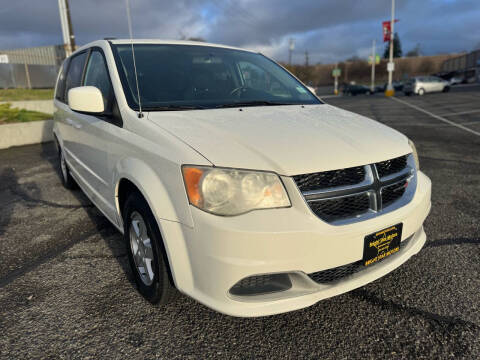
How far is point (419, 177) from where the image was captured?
2492 mm

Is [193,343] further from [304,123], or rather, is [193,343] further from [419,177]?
[419,177]

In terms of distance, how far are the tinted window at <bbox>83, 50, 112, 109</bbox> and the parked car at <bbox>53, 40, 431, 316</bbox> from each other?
62 millimetres

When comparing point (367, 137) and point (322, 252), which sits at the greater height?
point (367, 137)

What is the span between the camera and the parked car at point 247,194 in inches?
70.4

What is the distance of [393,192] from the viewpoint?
218cm

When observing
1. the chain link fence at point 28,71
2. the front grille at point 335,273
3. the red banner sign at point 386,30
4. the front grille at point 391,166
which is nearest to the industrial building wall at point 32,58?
the chain link fence at point 28,71

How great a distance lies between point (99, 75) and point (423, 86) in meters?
31.8

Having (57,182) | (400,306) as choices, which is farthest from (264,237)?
(57,182)

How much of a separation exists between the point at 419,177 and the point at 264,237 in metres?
1.35

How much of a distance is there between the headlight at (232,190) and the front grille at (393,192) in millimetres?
642

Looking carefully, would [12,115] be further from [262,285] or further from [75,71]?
[262,285]

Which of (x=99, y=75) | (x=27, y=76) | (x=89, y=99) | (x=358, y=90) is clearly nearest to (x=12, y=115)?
(x=99, y=75)

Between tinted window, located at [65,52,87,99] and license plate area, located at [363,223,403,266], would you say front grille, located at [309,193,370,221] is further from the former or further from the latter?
tinted window, located at [65,52,87,99]

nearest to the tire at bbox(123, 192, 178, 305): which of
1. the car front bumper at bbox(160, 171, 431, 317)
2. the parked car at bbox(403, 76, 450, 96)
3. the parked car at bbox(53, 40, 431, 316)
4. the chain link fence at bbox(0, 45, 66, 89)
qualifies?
the parked car at bbox(53, 40, 431, 316)
